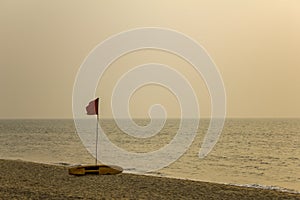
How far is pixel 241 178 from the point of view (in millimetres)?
33500

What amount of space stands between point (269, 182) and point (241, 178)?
2591 millimetres

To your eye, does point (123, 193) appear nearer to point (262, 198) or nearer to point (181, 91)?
point (262, 198)

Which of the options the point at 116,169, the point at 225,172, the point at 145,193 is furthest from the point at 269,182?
the point at 145,193

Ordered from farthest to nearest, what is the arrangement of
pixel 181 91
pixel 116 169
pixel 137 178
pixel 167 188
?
pixel 181 91 → pixel 116 169 → pixel 137 178 → pixel 167 188

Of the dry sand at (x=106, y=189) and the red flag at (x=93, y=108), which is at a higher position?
the red flag at (x=93, y=108)

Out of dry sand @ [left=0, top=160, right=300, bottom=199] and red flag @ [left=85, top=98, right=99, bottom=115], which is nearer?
dry sand @ [left=0, top=160, right=300, bottom=199]

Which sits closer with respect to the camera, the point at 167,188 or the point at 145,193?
the point at 145,193

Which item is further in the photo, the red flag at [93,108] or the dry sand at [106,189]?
the red flag at [93,108]

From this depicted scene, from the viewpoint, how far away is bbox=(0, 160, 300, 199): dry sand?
1722cm

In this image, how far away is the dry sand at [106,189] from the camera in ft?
56.5

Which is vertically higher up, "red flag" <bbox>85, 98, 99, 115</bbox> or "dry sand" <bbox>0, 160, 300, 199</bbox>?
"red flag" <bbox>85, 98, 99, 115</bbox>

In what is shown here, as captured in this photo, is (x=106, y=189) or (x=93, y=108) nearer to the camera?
(x=106, y=189)

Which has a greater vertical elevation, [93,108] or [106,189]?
[93,108]

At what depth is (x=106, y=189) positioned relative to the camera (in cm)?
1877
